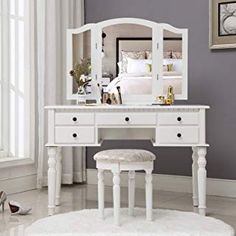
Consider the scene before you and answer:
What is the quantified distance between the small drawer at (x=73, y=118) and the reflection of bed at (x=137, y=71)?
57 cm

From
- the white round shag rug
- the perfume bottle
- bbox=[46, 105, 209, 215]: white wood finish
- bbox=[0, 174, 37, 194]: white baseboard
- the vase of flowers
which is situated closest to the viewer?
the white round shag rug

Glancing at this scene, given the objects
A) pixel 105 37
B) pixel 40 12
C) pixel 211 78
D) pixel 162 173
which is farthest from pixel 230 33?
pixel 40 12

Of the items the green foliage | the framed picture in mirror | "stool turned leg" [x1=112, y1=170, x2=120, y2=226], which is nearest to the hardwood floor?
"stool turned leg" [x1=112, y1=170, x2=120, y2=226]

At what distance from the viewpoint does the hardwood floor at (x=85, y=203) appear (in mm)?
3336

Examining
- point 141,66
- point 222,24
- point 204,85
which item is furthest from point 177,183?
point 222,24

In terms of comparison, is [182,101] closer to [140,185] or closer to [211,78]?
[211,78]

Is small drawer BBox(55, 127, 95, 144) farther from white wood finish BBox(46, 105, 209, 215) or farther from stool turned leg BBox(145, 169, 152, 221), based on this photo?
stool turned leg BBox(145, 169, 152, 221)

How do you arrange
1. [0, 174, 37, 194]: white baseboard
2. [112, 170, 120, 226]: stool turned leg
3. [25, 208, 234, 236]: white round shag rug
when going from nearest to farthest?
[25, 208, 234, 236]: white round shag rug, [112, 170, 120, 226]: stool turned leg, [0, 174, 37, 194]: white baseboard

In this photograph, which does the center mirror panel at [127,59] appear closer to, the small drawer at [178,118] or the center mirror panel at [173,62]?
the center mirror panel at [173,62]

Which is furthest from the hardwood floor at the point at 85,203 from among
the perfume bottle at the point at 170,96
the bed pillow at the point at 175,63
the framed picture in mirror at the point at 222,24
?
the framed picture in mirror at the point at 222,24

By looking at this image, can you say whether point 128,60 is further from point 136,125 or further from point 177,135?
point 177,135

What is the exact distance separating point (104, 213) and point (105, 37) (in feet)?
4.80

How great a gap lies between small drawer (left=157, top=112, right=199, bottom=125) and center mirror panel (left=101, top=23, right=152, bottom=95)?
1.80 feet

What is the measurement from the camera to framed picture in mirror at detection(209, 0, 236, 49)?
423 centimetres
